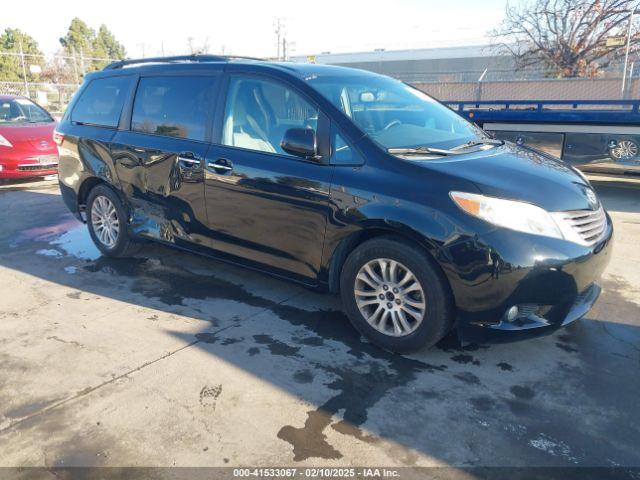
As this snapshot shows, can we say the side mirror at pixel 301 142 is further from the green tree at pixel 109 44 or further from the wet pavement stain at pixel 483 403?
the green tree at pixel 109 44

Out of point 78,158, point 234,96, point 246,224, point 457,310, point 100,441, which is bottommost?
point 100,441

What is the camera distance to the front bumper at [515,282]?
3.04 m

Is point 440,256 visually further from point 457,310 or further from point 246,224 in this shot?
point 246,224

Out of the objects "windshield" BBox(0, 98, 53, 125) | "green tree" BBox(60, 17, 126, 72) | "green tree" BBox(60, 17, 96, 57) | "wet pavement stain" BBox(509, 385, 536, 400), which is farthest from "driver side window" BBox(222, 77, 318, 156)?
"green tree" BBox(60, 17, 96, 57)

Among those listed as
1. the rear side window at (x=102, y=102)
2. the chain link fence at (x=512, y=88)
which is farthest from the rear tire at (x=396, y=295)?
the chain link fence at (x=512, y=88)

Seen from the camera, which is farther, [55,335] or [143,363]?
[55,335]

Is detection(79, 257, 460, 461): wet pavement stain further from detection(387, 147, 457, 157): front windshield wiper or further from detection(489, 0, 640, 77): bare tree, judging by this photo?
detection(489, 0, 640, 77): bare tree

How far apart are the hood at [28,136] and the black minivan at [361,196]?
17.2ft

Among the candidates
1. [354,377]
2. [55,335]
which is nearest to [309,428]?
[354,377]

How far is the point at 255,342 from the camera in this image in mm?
3707

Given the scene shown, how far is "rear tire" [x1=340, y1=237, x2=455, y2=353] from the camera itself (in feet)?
10.7

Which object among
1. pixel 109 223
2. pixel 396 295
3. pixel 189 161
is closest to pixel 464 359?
pixel 396 295

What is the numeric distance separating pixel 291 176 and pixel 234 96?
919 millimetres

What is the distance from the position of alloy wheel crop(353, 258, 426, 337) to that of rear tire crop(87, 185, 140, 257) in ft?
8.83
